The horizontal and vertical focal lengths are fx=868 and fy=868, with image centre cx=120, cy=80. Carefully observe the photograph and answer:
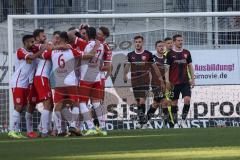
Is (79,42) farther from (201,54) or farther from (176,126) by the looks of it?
(201,54)

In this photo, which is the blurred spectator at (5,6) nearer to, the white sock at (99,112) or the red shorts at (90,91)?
the white sock at (99,112)

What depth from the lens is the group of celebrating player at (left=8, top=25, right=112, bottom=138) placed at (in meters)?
15.4

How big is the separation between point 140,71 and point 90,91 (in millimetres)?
3592

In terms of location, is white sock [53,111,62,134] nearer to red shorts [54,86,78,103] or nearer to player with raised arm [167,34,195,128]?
red shorts [54,86,78,103]

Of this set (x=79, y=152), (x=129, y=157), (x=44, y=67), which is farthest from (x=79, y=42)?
(x=129, y=157)

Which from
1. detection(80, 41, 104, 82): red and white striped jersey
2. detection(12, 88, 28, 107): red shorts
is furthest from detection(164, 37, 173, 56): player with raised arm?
detection(12, 88, 28, 107): red shorts

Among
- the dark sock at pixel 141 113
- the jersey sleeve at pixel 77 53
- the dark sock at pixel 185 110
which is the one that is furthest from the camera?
the dark sock at pixel 185 110

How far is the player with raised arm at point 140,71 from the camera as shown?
1930 cm

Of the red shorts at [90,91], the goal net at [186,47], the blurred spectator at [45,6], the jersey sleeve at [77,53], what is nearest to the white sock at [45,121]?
the red shorts at [90,91]

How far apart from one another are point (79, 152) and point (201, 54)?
1040 cm

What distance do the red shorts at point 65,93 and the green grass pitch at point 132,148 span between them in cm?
95

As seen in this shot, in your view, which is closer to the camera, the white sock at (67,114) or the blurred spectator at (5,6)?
the white sock at (67,114)

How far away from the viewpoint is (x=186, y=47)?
21.5 metres

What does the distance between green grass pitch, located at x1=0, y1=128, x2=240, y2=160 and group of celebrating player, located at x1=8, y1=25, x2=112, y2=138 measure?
1.01 metres
